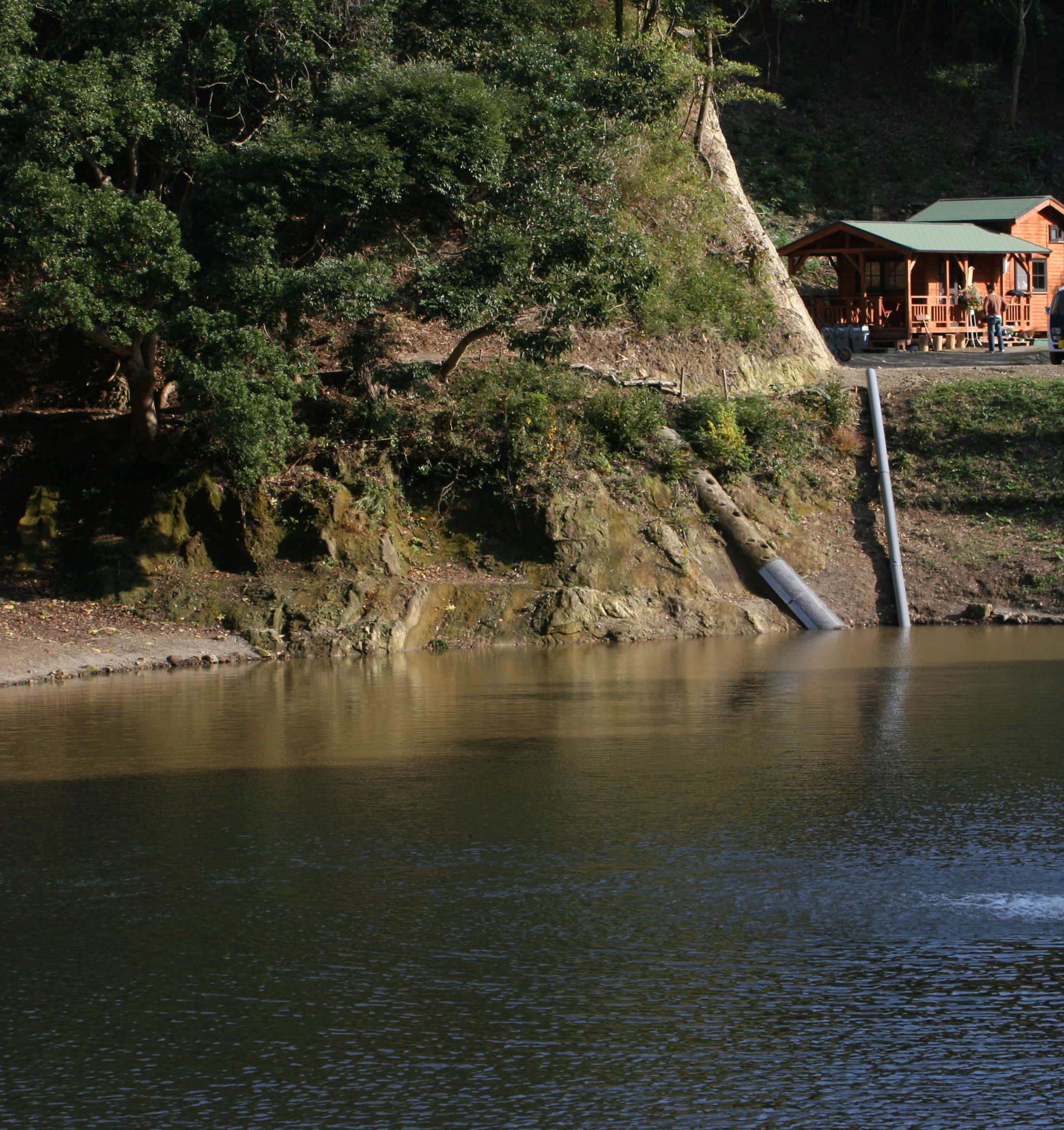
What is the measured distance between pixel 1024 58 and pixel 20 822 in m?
70.2

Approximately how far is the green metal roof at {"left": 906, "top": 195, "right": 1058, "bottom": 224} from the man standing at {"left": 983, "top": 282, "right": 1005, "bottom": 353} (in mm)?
3301

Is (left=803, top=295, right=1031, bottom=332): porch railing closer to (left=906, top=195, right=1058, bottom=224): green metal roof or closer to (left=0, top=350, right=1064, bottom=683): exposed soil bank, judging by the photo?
(left=906, top=195, right=1058, bottom=224): green metal roof

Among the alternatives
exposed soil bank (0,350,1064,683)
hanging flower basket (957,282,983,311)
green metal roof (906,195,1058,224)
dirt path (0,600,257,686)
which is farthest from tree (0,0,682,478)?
green metal roof (906,195,1058,224)

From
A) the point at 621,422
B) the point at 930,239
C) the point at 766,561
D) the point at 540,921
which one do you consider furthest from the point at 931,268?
the point at 540,921

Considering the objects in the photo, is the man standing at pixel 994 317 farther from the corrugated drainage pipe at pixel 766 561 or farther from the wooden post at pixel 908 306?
the corrugated drainage pipe at pixel 766 561

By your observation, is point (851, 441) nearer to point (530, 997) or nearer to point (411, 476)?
point (411, 476)

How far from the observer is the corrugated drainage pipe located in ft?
81.3

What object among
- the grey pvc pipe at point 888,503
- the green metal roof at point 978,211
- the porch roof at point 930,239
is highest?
the green metal roof at point 978,211

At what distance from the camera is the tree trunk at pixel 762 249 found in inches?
1332

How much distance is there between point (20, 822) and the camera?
1016 cm

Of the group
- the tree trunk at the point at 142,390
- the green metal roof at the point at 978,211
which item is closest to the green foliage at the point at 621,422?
the tree trunk at the point at 142,390

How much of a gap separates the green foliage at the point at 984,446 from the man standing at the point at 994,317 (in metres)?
9.58

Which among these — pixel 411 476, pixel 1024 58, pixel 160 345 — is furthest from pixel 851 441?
pixel 1024 58

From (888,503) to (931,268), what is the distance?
17834 millimetres
